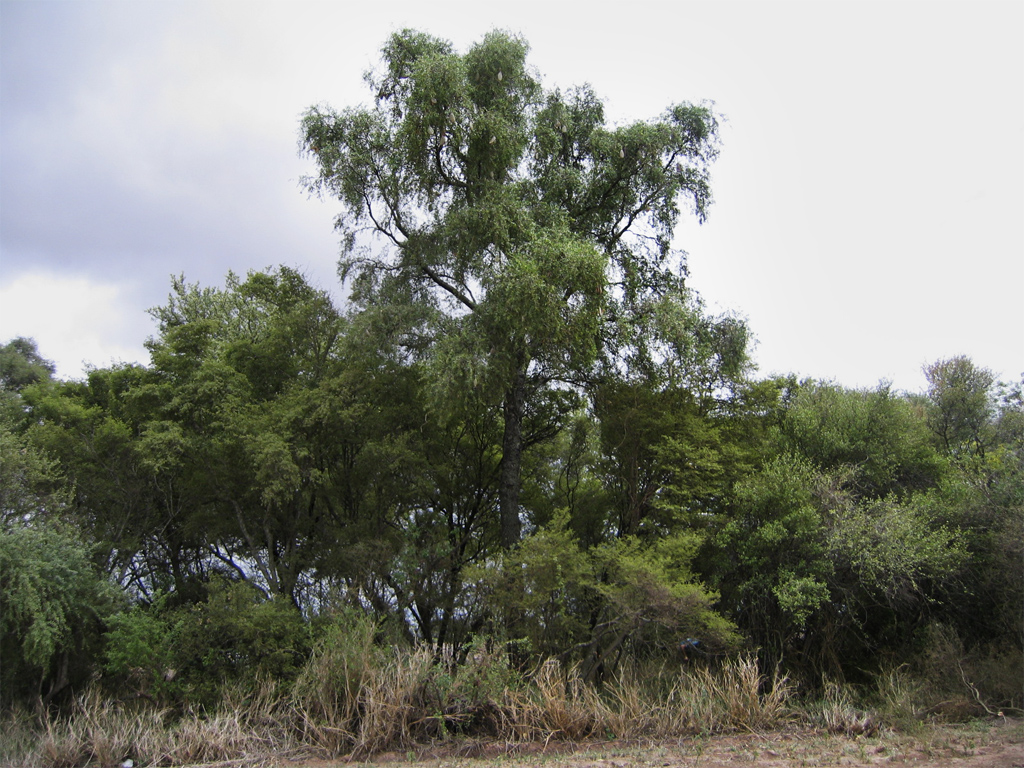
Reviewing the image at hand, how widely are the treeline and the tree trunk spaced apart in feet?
2.31

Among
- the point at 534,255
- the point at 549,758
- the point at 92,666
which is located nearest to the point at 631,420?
the point at 534,255

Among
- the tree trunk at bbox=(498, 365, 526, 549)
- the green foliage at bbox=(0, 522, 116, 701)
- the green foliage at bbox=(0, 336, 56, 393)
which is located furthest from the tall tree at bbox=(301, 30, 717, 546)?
the green foliage at bbox=(0, 336, 56, 393)

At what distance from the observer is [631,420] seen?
630 inches

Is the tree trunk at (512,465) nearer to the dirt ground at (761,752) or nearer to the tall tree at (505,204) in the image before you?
the tall tree at (505,204)

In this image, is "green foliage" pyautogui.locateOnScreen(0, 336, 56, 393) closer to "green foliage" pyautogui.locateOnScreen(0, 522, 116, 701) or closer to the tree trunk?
"green foliage" pyautogui.locateOnScreen(0, 522, 116, 701)

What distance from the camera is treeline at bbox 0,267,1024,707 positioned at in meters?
13.2

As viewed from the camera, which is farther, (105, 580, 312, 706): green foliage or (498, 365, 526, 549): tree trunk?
(498, 365, 526, 549): tree trunk

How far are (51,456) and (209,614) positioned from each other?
5.97 metres

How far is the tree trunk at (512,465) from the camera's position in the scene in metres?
15.8

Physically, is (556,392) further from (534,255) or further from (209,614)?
(209,614)

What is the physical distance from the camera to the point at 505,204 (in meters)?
15.0

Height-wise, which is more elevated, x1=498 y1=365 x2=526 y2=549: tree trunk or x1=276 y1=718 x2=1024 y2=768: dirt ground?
x1=498 y1=365 x2=526 y2=549: tree trunk

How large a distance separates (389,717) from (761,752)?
5.52 meters

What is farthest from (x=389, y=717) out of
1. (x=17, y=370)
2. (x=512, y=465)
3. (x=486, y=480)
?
(x=17, y=370)
